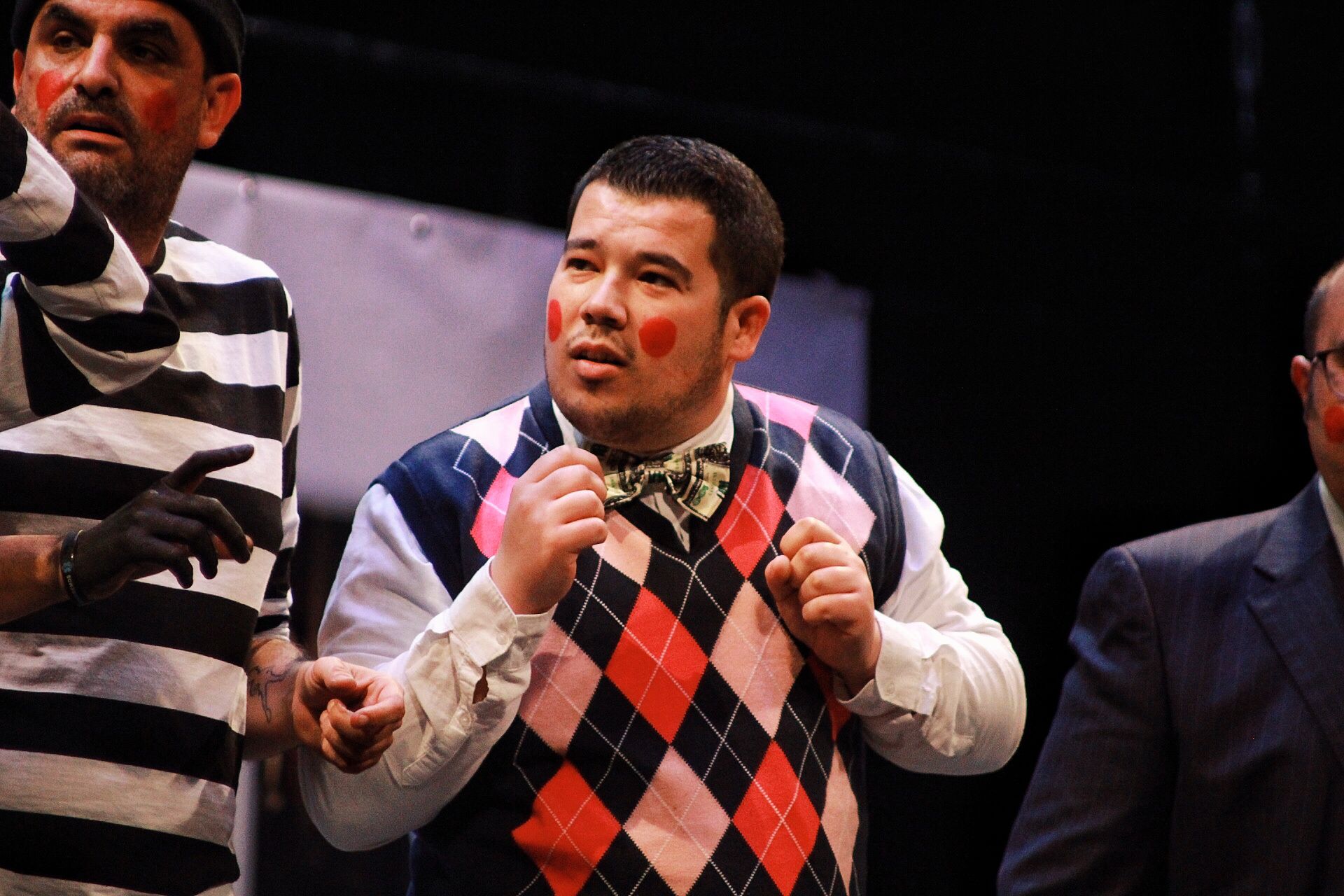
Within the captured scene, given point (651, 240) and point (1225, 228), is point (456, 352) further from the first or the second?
point (1225, 228)

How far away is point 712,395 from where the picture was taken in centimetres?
223

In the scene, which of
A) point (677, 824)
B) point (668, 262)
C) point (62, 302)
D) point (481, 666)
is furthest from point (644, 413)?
point (62, 302)

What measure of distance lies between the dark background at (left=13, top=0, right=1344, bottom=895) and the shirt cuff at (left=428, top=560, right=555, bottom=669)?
6.34 ft

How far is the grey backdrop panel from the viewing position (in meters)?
3.17

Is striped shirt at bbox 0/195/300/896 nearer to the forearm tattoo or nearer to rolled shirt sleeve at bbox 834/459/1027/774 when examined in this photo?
the forearm tattoo

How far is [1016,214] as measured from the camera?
422 cm

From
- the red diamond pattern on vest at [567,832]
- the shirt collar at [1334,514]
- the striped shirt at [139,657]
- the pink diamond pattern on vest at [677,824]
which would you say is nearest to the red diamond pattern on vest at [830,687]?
the pink diamond pattern on vest at [677,824]

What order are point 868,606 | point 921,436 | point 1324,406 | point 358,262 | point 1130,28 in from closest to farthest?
point 868,606 < point 1324,406 < point 358,262 < point 921,436 < point 1130,28

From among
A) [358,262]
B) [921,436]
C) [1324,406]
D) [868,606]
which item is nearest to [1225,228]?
[921,436]

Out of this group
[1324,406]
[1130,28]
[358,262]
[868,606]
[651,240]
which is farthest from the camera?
[1130,28]

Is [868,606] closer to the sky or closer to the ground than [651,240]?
closer to the ground

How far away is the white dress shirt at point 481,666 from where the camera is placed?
1894 millimetres

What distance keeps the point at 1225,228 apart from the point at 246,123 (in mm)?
2542

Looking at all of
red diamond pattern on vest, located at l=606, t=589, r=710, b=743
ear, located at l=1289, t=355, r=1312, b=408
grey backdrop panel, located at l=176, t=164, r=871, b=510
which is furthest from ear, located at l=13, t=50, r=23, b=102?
ear, located at l=1289, t=355, r=1312, b=408
